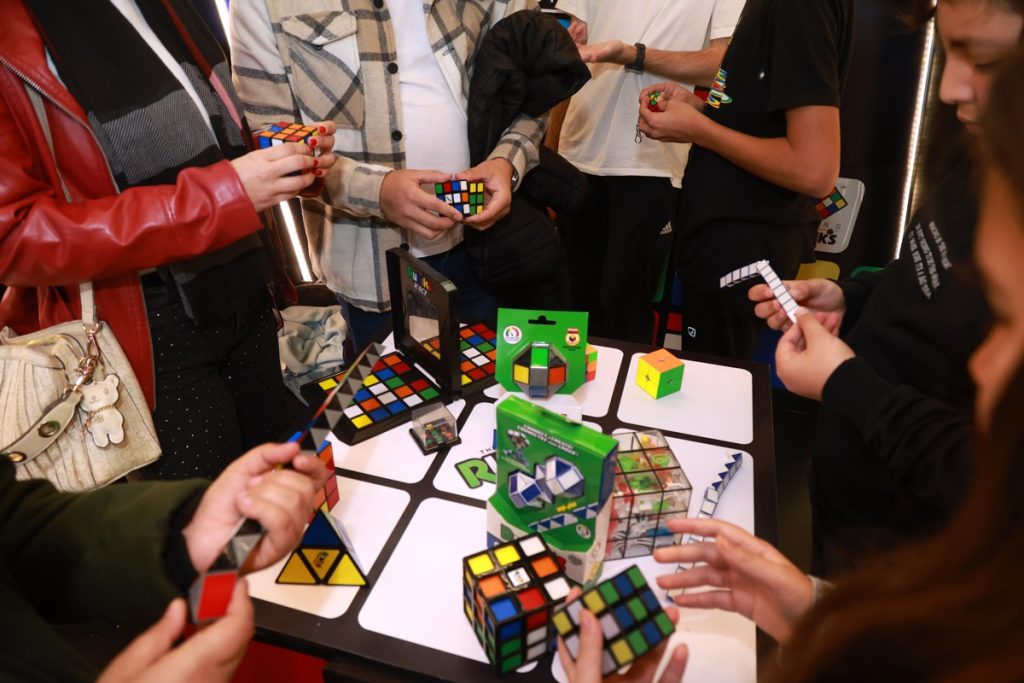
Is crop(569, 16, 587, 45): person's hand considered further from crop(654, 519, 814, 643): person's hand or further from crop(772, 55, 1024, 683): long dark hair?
crop(772, 55, 1024, 683): long dark hair

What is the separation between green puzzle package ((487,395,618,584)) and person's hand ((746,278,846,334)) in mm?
706

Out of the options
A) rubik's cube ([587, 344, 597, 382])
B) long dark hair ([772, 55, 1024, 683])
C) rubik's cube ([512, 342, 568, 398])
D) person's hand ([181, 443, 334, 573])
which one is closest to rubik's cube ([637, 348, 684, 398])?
rubik's cube ([587, 344, 597, 382])

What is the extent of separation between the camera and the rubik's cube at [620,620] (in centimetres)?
97

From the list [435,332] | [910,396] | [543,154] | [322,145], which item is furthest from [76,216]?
[910,396]

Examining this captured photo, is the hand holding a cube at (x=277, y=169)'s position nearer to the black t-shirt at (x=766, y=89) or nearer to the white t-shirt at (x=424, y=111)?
the white t-shirt at (x=424, y=111)

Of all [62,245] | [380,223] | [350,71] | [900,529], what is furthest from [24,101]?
[900,529]

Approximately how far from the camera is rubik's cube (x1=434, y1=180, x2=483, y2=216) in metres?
1.88

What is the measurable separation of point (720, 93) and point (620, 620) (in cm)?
169

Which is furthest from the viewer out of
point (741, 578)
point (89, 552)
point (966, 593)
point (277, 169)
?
point (277, 169)

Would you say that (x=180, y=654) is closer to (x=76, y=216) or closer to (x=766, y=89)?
(x=76, y=216)

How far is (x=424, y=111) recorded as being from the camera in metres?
2.00

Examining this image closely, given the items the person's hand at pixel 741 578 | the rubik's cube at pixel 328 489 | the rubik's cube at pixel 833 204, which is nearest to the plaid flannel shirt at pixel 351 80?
the rubik's cube at pixel 328 489

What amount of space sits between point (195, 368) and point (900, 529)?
157cm

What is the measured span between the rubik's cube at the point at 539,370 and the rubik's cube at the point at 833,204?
2.25 m
